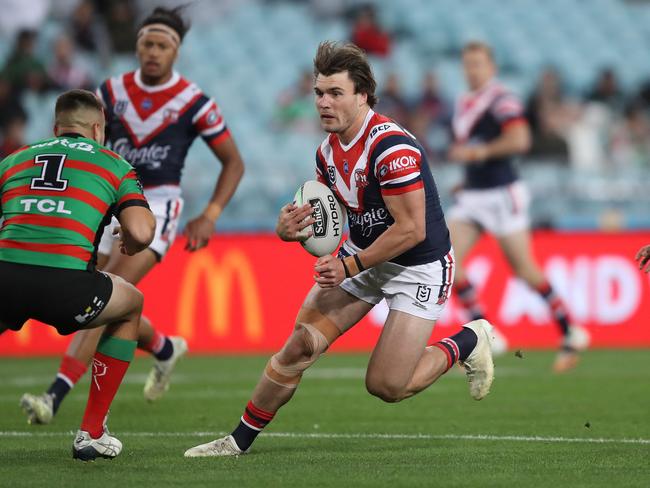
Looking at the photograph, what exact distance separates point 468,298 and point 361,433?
13.6ft

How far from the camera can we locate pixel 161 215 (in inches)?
323

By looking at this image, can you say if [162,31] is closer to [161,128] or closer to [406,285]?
[161,128]

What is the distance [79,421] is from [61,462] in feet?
6.63

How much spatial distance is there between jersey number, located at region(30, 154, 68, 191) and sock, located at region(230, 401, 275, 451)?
1.48 metres

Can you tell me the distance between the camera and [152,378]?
846cm

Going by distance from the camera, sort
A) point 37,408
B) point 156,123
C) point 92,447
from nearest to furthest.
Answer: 1. point 92,447
2. point 37,408
3. point 156,123

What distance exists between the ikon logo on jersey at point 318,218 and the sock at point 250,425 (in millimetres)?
929

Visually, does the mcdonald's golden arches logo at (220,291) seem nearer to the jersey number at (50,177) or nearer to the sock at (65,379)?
the sock at (65,379)

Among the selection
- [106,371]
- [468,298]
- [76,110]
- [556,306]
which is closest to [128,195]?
[76,110]

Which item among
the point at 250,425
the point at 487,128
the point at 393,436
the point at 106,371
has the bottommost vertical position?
the point at 393,436

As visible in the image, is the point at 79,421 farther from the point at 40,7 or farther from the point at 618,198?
the point at 40,7

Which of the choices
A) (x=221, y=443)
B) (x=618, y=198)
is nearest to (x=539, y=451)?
(x=221, y=443)

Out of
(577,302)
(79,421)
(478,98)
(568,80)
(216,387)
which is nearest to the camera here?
(79,421)

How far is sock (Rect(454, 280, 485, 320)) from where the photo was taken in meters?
11.1
